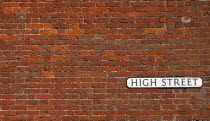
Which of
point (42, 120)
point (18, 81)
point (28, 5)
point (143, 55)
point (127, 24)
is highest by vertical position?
point (28, 5)

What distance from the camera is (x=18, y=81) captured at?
9.32 feet

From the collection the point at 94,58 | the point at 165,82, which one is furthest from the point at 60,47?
the point at 165,82

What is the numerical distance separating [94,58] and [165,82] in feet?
3.12

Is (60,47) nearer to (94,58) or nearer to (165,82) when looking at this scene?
(94,58)

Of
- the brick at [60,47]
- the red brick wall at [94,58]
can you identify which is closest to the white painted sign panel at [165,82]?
the red brick wall at [94,58]

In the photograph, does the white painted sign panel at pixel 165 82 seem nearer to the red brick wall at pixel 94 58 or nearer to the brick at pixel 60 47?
the red brick wall at pixel 94 58

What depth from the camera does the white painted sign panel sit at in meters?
2.77

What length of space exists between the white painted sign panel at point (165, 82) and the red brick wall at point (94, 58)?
0.19 feet

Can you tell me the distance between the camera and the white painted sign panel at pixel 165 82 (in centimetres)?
277

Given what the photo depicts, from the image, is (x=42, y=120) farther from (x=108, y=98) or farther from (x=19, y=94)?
(x=108, y=98)

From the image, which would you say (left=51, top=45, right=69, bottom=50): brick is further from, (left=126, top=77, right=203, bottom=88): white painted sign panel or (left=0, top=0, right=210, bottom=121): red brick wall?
(left=126, top=77, right=203, bottom=88): white painted sign panel

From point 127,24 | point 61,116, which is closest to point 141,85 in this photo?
point 127,24

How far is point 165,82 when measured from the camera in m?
2.79

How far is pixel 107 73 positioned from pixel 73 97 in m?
0.54
